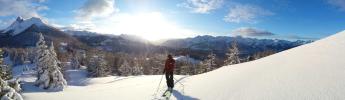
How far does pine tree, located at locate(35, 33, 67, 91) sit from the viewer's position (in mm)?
48312

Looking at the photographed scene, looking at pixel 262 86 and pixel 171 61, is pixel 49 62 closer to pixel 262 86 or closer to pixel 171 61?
pixel 171 61

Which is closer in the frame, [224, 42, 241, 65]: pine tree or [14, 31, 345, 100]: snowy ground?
[14, 31, 345, 100]: snowy ground

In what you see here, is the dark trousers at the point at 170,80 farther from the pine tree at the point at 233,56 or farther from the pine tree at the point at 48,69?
the pine tree at the point at 233,56

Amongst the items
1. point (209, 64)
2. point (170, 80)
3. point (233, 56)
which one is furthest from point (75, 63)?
point (170, 80)

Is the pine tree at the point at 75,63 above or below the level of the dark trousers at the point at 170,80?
below

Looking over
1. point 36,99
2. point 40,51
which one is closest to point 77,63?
point 40,51

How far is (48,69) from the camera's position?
49.2 meters

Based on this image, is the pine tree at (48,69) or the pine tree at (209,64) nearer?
the pine tree at (48,69)

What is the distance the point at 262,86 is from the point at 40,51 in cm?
4496

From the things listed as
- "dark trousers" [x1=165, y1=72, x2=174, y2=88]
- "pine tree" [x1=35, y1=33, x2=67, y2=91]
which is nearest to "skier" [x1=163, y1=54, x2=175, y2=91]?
"dark trousers" [x1=165, y1=72, x2=174, y2=88]

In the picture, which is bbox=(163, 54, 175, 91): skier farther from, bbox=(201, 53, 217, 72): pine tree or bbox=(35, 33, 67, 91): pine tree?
bbox=(201, 53, 217, 72): pine tree

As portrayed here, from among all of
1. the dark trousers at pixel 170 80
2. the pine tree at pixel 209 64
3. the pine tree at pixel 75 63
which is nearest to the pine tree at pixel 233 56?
the pine tree at pixel 209 64

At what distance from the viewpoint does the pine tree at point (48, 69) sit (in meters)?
48.3

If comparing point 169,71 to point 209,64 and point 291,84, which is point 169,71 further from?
point 209,64
